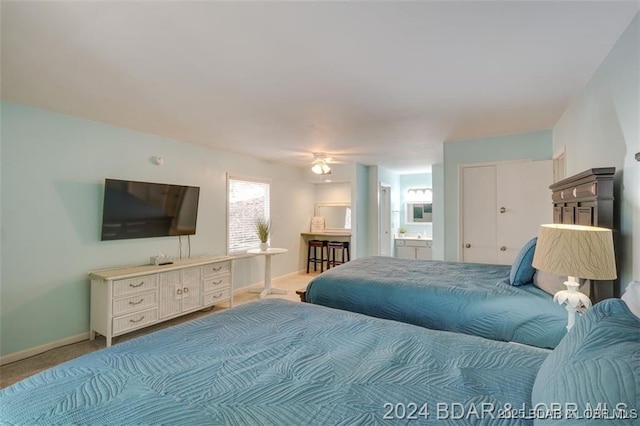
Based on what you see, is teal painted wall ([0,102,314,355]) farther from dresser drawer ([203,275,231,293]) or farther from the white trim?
the white trim

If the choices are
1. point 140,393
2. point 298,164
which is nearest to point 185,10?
point 140,393

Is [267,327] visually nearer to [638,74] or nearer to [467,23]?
[467,23]

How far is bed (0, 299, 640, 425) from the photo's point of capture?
37.4 inches

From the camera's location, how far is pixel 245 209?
545cm

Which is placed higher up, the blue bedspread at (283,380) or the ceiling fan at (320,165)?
the ceiling fan at (320,165)

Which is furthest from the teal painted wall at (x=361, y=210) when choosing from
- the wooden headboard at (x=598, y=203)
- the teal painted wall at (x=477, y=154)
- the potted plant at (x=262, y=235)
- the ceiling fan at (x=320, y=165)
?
the wooden headboard at (x=598, y=203)

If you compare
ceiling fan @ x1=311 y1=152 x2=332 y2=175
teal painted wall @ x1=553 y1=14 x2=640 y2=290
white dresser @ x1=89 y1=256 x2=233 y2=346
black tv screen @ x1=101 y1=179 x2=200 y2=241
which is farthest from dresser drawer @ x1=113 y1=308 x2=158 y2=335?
teal painted wall @ x1=553 y1=14 x2=640 y2=290

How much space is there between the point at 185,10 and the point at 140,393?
1.70m

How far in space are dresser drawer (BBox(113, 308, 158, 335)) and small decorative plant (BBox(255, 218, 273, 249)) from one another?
81.5 inches

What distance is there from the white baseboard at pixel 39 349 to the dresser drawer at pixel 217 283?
1.31m

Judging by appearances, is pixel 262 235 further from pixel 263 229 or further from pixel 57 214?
pixel 57 214

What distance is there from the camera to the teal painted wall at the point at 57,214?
2785mm

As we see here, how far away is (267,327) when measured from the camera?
5.65 feet

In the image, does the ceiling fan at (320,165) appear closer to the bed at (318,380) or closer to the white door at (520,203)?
the white door at (520,203)
